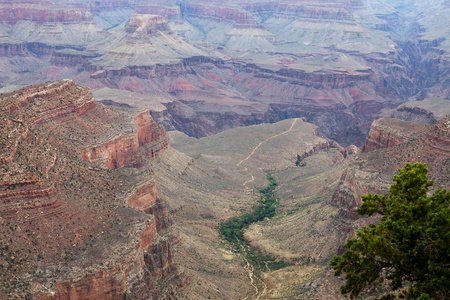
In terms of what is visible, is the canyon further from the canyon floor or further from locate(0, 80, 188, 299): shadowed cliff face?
the canyon floor

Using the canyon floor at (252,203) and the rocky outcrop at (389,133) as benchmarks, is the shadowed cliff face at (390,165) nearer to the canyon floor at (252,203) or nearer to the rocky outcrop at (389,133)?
the rocky outcrop at (389,133)

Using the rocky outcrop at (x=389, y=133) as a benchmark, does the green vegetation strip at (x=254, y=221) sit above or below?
below

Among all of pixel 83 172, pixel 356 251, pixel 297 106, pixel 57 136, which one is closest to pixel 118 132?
pixel 57 136

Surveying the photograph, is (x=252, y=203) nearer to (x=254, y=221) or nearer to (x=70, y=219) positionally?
(x=254, y=221)

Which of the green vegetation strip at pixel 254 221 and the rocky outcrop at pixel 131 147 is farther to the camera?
the rocky outcrop at pixel 131 147

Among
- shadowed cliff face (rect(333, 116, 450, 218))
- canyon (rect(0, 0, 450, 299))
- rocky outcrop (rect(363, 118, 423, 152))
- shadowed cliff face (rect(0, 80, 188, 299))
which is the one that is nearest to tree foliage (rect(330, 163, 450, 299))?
canyon (rect(0, 0, 450, 299))

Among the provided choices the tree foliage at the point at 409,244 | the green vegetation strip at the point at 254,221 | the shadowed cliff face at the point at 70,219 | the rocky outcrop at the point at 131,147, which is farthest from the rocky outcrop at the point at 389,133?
the tree foliage at the point at 409,244

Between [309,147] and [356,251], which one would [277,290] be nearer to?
[356,251]
